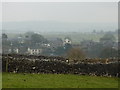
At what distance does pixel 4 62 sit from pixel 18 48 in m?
12.8

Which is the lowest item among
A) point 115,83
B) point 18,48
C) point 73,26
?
point 115,83

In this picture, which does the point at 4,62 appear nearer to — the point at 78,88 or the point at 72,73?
the point at 72,73

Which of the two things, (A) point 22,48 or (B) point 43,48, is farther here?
(B) point 43,48

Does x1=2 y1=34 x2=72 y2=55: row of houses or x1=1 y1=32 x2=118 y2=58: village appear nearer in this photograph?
x1=2 y1=34 x2=72 y2=55: row of houses

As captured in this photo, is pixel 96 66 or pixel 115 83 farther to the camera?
pixel 96 66

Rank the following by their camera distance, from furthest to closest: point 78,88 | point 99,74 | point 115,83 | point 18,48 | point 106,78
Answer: point 18,48 → point 99,74 → point 106,78 → point 115,83 → point 78,88

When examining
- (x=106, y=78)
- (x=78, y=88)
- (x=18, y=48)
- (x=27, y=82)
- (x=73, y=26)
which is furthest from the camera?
(x=73, y=26)

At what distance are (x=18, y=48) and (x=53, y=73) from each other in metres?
14.2

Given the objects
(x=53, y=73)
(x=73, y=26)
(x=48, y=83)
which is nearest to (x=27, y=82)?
(x=48, y=83)

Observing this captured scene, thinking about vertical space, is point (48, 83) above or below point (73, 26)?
below

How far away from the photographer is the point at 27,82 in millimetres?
17000

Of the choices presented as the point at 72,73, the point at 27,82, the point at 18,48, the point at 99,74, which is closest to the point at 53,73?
the point at 72,73

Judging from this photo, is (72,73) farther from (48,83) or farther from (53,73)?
(48,83)

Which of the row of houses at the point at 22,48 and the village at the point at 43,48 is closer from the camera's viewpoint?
the row of houses at the point at 22,48
